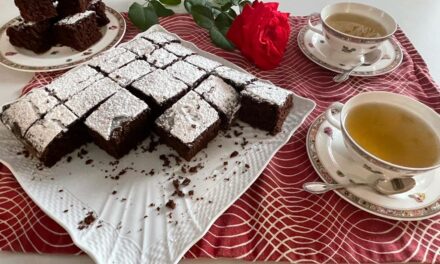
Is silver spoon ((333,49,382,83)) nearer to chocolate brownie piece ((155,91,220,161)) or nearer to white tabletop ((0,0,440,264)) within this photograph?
white tabletop ((0,0,440,264))

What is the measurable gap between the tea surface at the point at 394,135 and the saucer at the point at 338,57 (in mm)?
354

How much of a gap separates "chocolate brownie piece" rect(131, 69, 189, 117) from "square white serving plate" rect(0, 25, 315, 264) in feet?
0.44

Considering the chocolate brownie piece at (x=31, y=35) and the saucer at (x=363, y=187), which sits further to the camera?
the chocolate brownie piece at (x=31, y=35)

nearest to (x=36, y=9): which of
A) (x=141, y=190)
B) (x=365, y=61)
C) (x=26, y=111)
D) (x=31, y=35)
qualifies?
(x=31, y=35)

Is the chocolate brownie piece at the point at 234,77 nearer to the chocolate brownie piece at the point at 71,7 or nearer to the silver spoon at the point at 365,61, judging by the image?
the silver spoon at the point at 365,61

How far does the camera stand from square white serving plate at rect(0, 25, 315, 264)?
889 millimetres

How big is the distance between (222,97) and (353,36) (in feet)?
1.76

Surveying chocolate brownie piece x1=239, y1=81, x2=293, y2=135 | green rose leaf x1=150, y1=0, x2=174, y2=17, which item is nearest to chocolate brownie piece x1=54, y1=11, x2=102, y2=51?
green rose leaf x1=150, y1=0, x2=174, y2=17

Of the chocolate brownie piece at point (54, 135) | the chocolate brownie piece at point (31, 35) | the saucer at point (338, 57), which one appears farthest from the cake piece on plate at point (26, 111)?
the saucer at point (338, 57)

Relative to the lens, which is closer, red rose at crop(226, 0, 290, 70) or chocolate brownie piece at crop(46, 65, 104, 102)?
chocolate brownie piece at crop(46, 65, 104, 102)

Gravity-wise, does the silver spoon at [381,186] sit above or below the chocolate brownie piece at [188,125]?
below

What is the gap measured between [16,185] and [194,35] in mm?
898

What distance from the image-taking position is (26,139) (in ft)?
3.47

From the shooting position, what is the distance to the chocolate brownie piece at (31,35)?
1.35 meters
